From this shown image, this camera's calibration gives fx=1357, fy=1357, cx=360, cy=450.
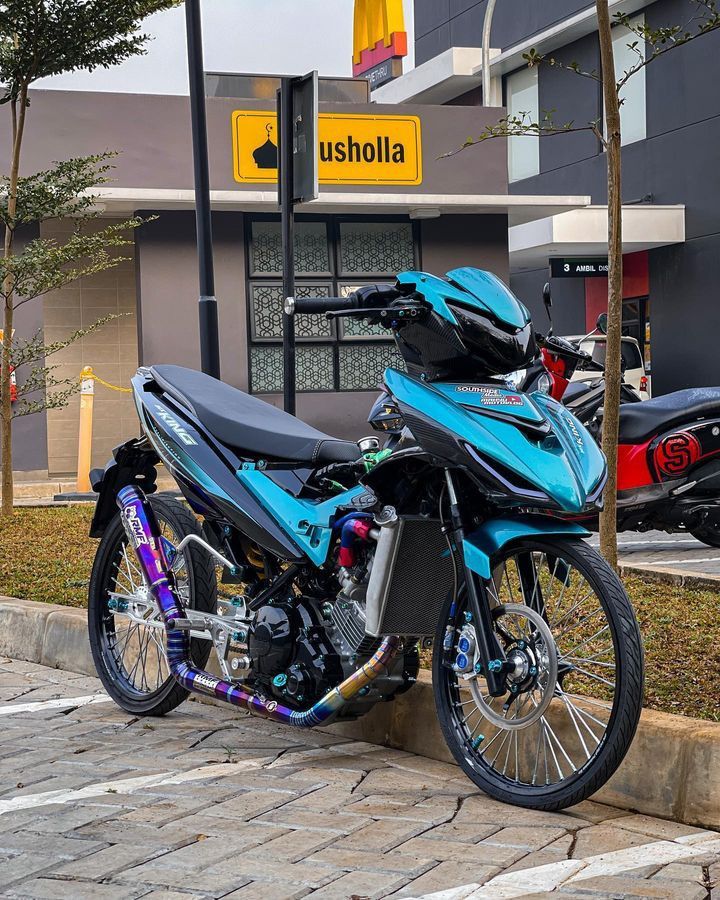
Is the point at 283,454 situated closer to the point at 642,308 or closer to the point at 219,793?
the point at 219,793

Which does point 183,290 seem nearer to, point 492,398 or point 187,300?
point 187,300

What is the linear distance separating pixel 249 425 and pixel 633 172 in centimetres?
→ 2373

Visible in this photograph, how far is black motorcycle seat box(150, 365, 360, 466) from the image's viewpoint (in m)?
4.41

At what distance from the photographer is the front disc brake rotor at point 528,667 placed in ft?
11.9

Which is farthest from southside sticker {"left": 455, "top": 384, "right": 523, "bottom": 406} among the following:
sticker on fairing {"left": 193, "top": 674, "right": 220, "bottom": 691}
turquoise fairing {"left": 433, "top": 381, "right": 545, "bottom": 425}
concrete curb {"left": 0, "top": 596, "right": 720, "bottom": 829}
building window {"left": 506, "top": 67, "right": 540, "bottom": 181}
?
building window {"left": 506, "top": 67, "right": 540, "bottom": 181}

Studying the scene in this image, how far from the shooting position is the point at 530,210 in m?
18.0

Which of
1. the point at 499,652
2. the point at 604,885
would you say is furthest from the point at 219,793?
the point at 604,885

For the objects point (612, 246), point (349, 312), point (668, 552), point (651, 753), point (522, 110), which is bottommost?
point (651, 753)

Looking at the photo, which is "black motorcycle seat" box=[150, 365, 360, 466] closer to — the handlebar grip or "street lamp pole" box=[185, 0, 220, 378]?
the handlebar grip

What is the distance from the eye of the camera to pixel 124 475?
531 centimetres

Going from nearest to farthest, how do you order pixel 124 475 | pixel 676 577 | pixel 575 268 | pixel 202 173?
pixel 124 475 → pixel 676 577 → pixel 202 173 → pixel 575 268

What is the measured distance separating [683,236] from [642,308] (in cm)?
224

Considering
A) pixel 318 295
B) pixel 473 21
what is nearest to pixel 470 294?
pixel 318 295

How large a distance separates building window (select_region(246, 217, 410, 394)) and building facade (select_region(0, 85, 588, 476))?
0.06 ft
